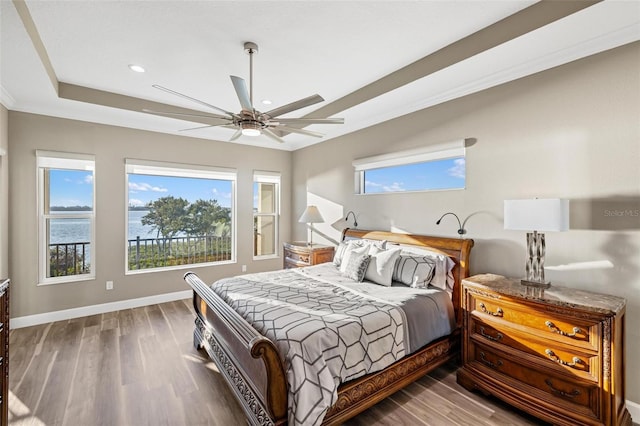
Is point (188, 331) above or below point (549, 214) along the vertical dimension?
below

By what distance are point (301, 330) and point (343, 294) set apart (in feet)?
2.88

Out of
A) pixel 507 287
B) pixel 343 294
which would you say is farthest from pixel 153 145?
pixel 507 287

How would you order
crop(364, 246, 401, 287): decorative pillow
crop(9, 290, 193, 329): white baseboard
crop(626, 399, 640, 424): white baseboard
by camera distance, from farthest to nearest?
crop(9, 290, 193, 329): white baseboard < crop(364, 246, 401, 287): decorative pillow < crop(626, 399, 640, 424): white baseboard

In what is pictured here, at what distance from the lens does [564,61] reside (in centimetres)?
243

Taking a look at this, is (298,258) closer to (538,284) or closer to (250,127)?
(250,127)

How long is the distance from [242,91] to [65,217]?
11.7 feet

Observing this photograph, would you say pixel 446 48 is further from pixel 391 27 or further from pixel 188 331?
pixel 188 331

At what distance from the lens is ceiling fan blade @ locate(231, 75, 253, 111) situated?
214cm

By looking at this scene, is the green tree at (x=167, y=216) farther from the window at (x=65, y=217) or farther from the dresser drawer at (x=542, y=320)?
the dresser drawer at (x=542, y=320)

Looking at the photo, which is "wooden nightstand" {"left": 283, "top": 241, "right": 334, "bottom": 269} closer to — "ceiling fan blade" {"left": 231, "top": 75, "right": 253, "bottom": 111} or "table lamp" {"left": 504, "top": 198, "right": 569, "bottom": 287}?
"ceiling fan blade" {"left": 231, "top": 75, "right": 253, "bottom": 111}

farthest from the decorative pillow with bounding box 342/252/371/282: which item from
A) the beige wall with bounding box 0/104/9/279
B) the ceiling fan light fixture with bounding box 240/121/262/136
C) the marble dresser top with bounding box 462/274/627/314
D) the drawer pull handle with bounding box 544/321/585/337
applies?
the beige wall with bounding box 0/104/9/279

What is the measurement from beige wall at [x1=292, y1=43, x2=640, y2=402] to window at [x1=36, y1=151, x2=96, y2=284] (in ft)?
14.5

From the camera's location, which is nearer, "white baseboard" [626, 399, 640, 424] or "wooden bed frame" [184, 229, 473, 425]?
"wooden bed frame" [184, 229, 473, 425]

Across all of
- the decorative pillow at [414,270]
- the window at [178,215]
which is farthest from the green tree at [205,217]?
the decorative pillow at [414,270]
